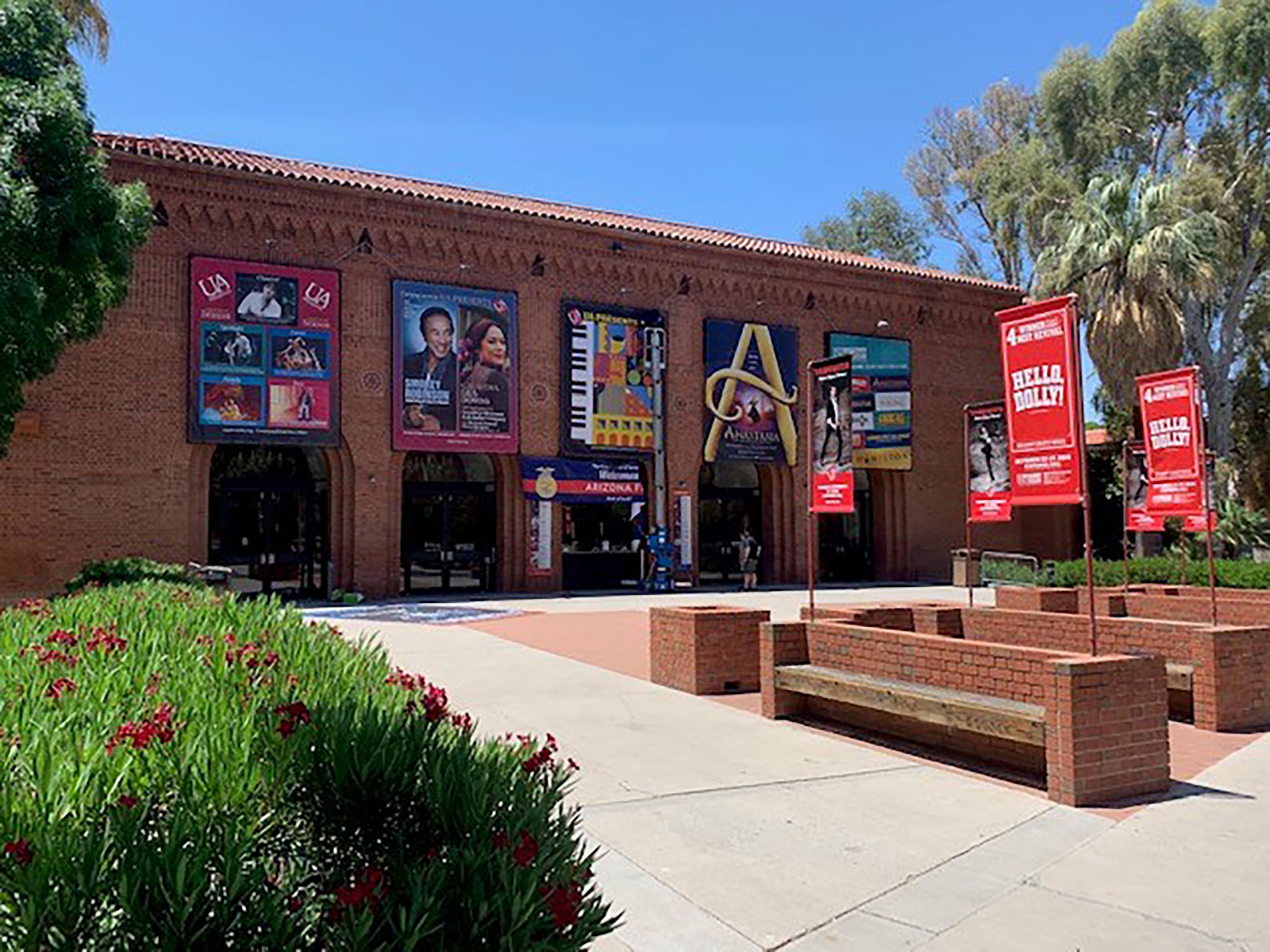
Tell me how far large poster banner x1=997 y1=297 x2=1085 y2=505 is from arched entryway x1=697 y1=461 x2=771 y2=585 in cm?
2152

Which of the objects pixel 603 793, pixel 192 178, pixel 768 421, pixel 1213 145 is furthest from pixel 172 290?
pixel 1213 145

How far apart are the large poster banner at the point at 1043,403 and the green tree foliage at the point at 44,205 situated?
12495mm

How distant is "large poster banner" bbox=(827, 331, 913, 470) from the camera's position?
105ft

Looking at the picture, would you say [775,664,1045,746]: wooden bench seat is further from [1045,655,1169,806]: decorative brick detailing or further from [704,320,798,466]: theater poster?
[704,320,798,466]: theater poster

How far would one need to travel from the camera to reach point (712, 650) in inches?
419

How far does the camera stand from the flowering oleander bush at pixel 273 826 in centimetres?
235

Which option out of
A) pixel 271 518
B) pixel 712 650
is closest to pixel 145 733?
pixel 712 650

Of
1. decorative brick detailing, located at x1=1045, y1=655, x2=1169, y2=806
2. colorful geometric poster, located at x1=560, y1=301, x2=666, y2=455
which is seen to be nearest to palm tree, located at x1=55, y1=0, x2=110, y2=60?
colorful geometric poster, located at x1=560, y1=301, x2=666, y2=455

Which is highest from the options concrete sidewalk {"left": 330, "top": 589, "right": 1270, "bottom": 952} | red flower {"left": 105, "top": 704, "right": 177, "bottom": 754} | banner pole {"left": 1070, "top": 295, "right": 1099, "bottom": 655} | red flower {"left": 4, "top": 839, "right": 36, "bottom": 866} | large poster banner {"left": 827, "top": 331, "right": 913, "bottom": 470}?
large poster banner {"left": 827, "top": 331, "right": 913, "bottom": 470}

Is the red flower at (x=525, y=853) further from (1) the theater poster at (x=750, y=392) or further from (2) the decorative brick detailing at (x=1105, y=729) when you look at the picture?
(1) the theater poster at (x=750, y=392)

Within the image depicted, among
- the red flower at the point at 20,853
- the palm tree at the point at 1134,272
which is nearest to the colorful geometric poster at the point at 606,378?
the palm tree at the point at 1134,272

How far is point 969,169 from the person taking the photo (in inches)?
1877

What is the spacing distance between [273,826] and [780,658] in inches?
271

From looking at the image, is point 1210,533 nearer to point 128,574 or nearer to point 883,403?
point 128,574
